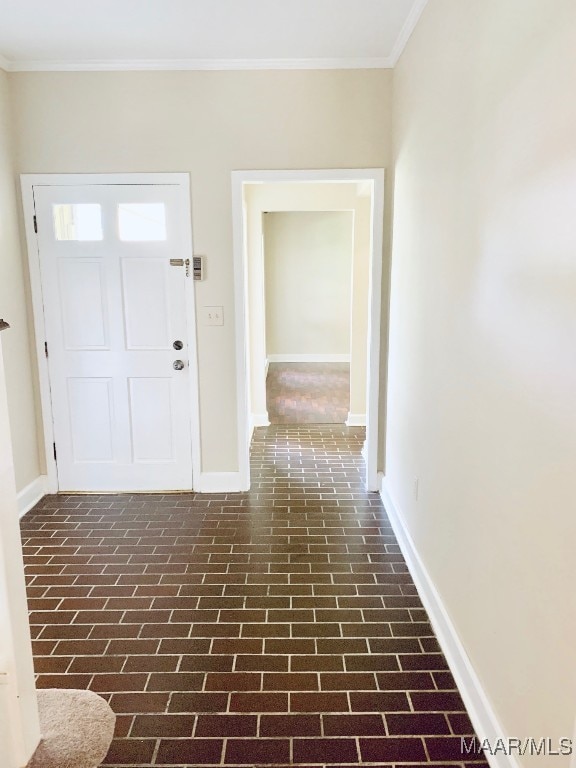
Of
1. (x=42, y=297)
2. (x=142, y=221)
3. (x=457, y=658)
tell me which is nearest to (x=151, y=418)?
(x=42, y=297)

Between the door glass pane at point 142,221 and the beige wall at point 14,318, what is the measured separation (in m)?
0.68

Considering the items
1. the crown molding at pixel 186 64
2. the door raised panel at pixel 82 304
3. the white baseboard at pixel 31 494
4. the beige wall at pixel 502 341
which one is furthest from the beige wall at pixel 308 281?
the beige wall at pixel 502 341

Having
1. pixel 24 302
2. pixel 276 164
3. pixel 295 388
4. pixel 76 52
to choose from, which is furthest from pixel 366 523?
pixel 295 388

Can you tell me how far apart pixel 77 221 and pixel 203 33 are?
1383mm

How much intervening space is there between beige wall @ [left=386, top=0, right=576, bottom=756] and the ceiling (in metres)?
0.40

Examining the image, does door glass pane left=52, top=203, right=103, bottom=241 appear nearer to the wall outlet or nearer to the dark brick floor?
the wall outlet

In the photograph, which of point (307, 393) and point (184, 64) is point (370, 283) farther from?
point (307, 393)

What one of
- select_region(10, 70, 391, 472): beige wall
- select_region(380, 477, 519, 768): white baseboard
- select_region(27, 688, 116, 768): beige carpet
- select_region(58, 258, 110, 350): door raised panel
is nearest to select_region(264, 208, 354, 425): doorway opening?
select_region(58, 258, 110, 350): door raised panel

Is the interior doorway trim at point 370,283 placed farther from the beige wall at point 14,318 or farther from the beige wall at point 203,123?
the beige wall at point 14,318

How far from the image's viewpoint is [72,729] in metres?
1.84

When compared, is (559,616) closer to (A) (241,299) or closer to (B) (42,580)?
(B) (42,580)

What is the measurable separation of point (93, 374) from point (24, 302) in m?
0.64

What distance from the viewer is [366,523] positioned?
10.8 feet

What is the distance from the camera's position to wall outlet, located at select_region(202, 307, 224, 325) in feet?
11.7
